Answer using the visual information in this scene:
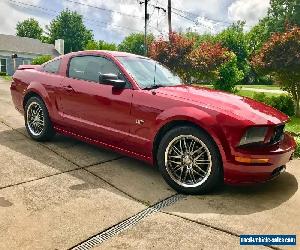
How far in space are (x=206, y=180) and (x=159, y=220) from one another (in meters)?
0.82

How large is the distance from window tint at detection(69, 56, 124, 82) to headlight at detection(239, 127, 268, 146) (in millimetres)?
1860

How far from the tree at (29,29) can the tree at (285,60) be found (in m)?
70.1

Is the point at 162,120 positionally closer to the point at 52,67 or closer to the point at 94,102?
the point at 94,102

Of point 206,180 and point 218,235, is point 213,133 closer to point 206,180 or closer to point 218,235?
point 206,180

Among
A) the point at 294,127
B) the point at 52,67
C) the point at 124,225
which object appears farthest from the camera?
the point at 294,127

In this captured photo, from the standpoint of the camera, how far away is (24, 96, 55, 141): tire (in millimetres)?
A: 5500

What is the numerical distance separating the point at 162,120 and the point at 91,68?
64.4 inches

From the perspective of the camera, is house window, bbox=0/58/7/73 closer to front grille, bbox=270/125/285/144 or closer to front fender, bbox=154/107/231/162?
front fender, bbox=154/107/231/162

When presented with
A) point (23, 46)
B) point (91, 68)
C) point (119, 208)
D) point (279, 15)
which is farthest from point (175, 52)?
point (279, 15)

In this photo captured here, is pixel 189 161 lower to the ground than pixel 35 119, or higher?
lower

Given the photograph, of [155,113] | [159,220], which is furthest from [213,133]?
[159,220]

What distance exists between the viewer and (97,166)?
186 inches

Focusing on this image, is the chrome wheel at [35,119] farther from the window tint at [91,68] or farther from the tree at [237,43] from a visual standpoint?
the tree at [237,43]

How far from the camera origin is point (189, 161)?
393 centimetres
